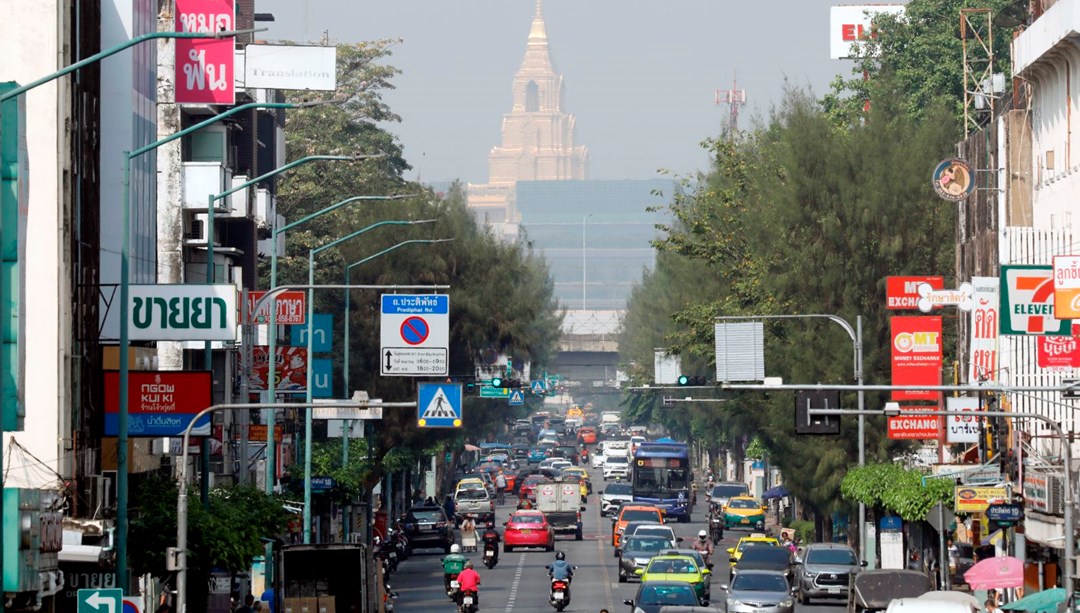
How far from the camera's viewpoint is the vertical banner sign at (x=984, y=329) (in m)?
53.8

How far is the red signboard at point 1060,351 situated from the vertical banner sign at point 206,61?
2115cm

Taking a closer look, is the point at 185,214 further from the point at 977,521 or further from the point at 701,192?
the point at 701,192

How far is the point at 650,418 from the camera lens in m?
173

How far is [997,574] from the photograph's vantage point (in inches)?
1704

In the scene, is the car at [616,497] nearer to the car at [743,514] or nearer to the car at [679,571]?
the car at [743,514]

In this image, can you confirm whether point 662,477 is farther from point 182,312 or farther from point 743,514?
point 182,312

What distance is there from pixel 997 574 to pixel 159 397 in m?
16.8

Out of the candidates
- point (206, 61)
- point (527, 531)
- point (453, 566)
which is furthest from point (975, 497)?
point (527, 531)

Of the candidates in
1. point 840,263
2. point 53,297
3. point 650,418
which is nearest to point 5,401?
point 53,297

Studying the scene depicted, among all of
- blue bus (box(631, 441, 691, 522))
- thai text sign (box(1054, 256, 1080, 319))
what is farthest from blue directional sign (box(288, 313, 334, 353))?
blue bus (box(631, 441, 691, 522))

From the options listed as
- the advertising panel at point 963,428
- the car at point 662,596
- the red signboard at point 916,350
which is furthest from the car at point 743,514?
the car at point 662,596

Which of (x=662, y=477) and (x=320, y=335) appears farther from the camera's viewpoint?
(x=662, y=477)

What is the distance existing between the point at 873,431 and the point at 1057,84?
15.4m

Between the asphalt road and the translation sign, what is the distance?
6073mm
